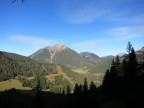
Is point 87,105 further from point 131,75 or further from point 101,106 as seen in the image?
point 131,75

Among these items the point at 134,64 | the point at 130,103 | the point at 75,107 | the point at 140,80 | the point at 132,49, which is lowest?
the point at 75,107

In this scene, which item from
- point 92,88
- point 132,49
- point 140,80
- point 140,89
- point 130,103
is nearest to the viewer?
point 130,103

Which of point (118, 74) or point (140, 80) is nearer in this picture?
point (140, 80)

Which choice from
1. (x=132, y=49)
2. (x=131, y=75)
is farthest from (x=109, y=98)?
(x=132, y=49)

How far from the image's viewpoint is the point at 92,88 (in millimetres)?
96562

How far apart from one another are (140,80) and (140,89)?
9161 millimetres

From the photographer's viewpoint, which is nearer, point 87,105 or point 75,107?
point 87,105

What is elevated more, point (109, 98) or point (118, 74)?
point (118, 74)

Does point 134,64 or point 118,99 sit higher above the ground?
point 134,64

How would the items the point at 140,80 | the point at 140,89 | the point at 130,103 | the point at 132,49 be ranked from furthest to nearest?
the point at 132,49 → the point at 140,80 → the point at 140,89 → the point at 130,103

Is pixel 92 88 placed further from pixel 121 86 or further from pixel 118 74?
pixel 121 86

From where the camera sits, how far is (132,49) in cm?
7681

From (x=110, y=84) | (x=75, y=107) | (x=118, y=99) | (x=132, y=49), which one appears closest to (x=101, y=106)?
(x=118, y=99)

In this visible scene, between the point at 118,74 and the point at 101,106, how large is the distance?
60.6 feet
